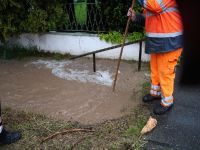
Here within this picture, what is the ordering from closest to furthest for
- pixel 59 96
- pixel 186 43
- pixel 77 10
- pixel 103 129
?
1. pixel 186 43
2. pixel 103 129
3. pixel 59 96
4. pixel 77 10

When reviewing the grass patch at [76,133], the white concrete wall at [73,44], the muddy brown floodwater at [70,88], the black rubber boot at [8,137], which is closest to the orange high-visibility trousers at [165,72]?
the grass patch at [76,133]

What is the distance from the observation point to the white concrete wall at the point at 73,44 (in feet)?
19.0

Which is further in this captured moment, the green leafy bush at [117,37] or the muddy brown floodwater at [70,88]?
the green leafy bush at [117,37]

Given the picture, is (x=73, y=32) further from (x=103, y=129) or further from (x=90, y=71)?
(x=103, y=129)

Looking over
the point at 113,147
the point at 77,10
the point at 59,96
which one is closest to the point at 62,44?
the point at 77,10

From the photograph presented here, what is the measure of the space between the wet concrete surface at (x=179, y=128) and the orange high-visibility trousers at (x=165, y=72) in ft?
0.73

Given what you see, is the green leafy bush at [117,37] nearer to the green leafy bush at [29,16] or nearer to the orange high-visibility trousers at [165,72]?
the green leafy bush at [29,16]

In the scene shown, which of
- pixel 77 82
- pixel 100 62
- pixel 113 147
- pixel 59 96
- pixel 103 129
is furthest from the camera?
pixel 100 62

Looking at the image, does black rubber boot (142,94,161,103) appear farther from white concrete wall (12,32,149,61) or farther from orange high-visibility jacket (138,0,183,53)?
white concrete wall (12,32,149,61)

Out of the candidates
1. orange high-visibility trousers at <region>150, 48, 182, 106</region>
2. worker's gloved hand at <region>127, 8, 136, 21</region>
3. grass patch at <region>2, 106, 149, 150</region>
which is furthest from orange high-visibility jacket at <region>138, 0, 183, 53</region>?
grass patch at <region>2, 106, 149, 150</region>

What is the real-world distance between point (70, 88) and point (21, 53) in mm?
1969

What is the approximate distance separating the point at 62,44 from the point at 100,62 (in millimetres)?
924

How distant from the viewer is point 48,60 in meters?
6.06

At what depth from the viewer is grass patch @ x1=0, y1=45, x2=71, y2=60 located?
623 cm
